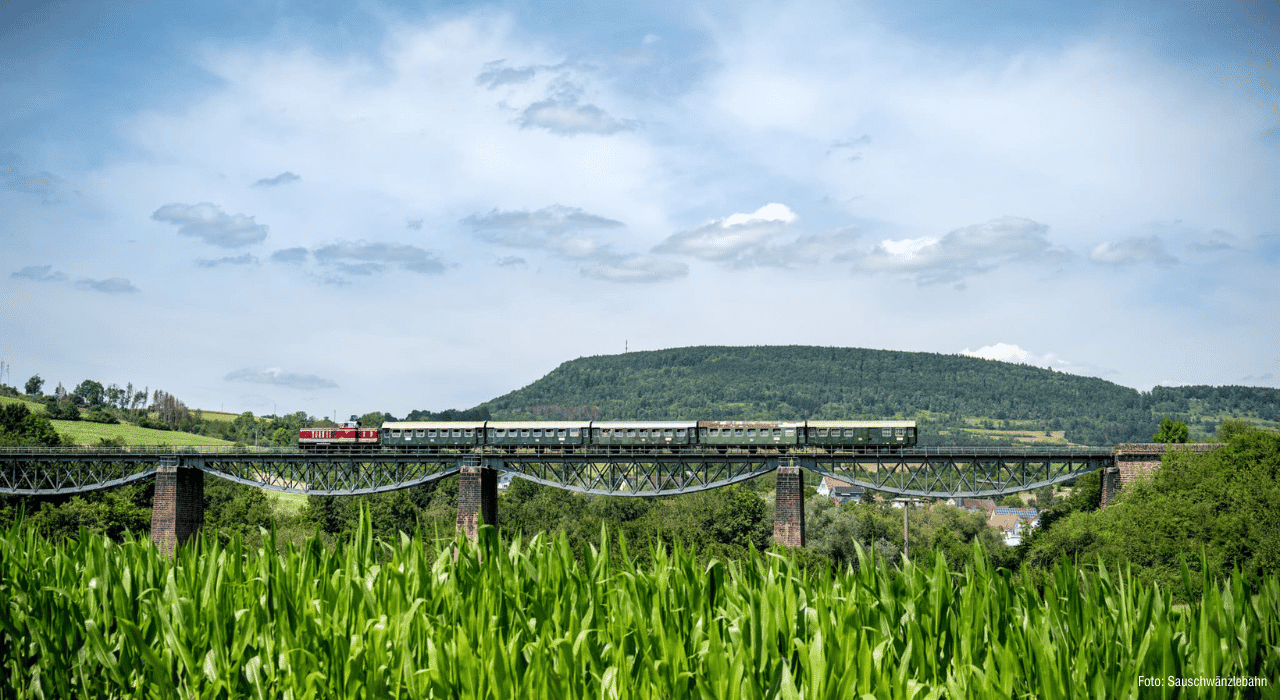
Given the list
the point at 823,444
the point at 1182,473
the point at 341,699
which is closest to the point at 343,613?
the point at 341,699

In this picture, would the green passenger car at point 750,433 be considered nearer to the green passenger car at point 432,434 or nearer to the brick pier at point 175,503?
the green passenger car at point 432,434

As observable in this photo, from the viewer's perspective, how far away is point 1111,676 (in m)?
6.77

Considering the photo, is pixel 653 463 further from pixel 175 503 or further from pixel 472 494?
pixel 175 503

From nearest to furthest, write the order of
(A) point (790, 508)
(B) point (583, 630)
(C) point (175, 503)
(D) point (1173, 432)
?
(B) point (583, 630), (A) point (790, 508), (C) point (175, 503), (D) point (1173, 432)

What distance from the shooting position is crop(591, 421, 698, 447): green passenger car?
207 ft

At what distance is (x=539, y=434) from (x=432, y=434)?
27.3 feet

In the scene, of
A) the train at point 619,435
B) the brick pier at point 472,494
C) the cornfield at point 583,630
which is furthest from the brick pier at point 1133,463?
the cornfield at point 583,630

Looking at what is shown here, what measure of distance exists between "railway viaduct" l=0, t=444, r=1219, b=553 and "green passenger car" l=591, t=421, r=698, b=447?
0.87m

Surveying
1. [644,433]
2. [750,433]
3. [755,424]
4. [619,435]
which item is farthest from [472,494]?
[755,424]

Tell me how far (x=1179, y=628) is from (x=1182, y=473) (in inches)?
2162

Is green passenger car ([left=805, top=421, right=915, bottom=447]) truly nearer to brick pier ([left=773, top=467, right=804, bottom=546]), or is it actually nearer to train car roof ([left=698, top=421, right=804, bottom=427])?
train car roof ([left=698, top=421, right=804, bottom=427])

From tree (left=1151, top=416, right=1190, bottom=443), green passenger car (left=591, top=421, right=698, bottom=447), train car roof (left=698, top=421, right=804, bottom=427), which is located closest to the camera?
train car roof (left=698, top=421, right=804, bottom=427)

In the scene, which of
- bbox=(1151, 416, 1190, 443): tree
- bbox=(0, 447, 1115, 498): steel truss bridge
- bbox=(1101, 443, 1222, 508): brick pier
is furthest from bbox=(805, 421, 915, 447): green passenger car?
bbox=(1151, 416, 1190, 443): tree

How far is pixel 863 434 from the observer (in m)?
60.8
